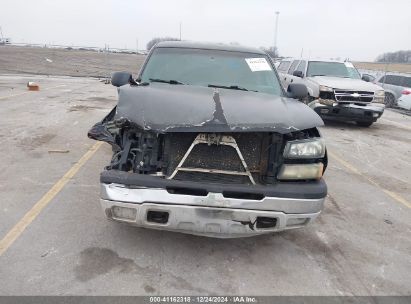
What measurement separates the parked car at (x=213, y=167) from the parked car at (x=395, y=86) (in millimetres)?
14967

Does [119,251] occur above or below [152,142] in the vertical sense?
below

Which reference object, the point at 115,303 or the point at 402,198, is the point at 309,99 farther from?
the point at 115,303

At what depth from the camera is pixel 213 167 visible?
325 cm

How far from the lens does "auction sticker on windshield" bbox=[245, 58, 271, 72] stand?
16.3 feet

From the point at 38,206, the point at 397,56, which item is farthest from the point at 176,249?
the point at 397,56

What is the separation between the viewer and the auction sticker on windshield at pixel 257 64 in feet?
16.3

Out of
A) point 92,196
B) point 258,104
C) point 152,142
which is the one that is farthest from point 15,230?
point 258,104

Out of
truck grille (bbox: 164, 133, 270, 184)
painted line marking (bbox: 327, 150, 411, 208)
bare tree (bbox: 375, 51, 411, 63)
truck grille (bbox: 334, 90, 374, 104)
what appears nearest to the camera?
truck grille (bbox: 164, 133, 270, 184)

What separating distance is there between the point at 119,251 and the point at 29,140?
457 cm

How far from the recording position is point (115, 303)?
110 inches

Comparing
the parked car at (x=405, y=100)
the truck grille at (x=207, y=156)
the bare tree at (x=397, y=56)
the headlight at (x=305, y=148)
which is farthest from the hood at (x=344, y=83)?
the bare tree at (x=397, y=56)

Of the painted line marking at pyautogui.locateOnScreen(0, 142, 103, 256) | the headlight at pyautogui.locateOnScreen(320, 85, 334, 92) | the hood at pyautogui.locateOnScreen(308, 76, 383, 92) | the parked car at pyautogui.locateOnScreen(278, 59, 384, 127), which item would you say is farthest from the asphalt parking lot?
the hood at pyautogui.locateOnScreen(308, 76, 383, 92)

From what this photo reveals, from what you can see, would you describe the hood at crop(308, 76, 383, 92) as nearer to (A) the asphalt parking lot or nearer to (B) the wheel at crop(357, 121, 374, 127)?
(B) the wheel at crop(357, 121, 374, 127)

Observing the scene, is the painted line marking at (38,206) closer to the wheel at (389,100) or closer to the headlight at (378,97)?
the headlight at (378,97)
